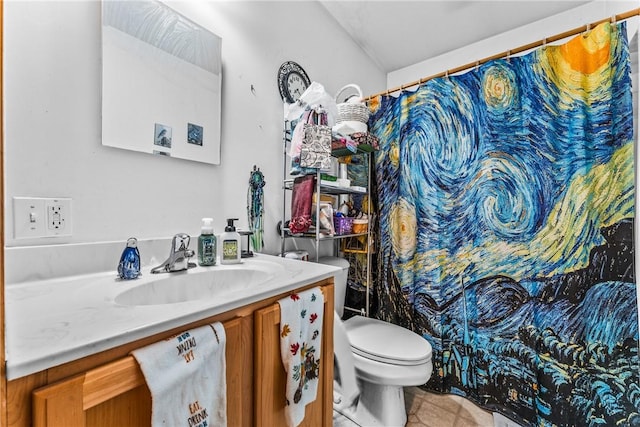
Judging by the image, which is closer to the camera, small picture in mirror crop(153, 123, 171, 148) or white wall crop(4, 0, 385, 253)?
white wall crop(4, 0, 385, 253)

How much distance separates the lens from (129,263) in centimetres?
83

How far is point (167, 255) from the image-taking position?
3.35 ft

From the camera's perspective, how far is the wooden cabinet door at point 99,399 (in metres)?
0.40

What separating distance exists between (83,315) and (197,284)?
409mm

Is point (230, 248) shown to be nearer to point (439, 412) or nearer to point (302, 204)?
point (302, 204)

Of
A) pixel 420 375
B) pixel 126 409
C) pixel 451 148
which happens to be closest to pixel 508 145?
pixel 451 148

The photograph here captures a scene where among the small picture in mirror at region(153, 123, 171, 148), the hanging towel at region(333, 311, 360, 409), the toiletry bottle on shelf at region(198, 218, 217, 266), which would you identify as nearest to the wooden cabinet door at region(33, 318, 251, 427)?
the toiletry bottle on shelf at region(198, 218, 217, 266)

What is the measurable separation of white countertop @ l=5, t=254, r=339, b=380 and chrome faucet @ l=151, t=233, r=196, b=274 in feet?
0.14

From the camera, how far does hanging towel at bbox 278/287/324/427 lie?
0.76 metres

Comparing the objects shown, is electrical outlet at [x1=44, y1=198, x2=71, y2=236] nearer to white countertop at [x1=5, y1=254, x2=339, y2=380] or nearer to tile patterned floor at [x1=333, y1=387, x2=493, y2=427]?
white countertop at [x1=5, y1=254, x2=339, y2=380]

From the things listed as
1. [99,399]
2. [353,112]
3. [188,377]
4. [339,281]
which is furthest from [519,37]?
[99,399]

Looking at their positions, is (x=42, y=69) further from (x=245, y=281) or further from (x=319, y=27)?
(x=319, y=27)

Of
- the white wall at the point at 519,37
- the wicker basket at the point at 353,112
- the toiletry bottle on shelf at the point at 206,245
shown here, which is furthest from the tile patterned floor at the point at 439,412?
the white wall at the point at 519,37

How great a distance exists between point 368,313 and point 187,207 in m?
1.27
